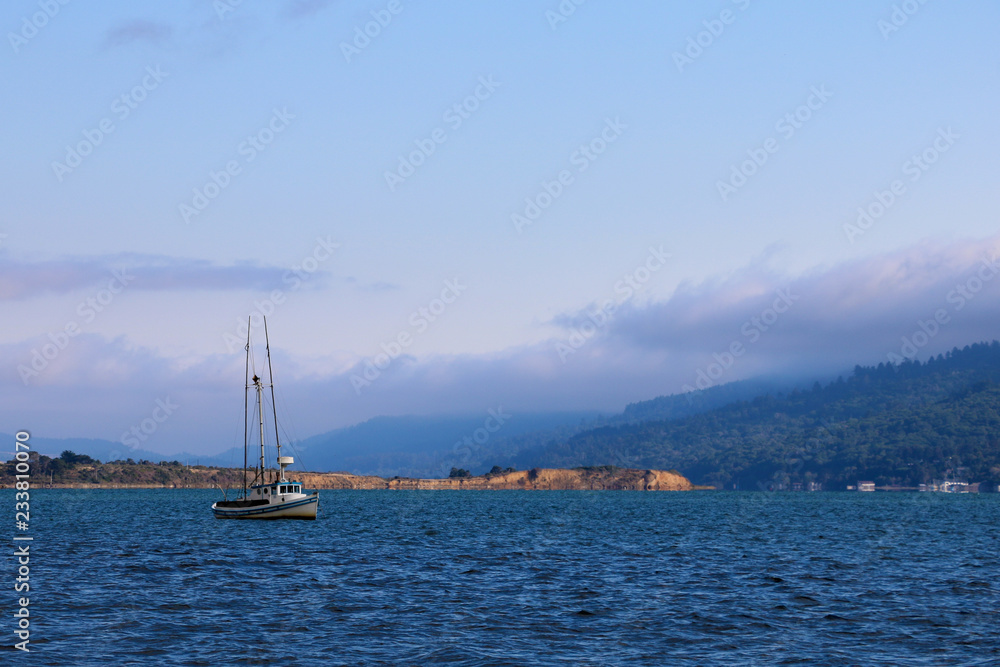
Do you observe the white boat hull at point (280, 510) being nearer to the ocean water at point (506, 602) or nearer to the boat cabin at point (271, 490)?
the boat cabin at point (271, 490)

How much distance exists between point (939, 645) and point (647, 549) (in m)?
39.6

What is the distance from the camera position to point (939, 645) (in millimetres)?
34938

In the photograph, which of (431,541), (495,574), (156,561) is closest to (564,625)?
(495,574)

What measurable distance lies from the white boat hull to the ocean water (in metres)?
27.4

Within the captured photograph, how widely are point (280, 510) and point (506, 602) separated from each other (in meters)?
69.4

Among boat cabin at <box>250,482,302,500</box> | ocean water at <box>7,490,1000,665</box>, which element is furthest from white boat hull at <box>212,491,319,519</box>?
ocean water at <box>7,490,1000,665</box>

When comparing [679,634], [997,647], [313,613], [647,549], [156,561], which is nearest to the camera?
[997,647]

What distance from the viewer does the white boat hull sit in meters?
108

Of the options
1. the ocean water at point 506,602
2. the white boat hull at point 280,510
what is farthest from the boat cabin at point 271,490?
the ocean water at point 506,602

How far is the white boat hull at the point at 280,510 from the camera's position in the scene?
4267 inches

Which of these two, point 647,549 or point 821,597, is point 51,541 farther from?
point 821,597

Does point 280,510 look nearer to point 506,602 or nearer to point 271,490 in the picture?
point 271,490

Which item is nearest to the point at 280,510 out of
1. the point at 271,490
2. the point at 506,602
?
the point at 271,490

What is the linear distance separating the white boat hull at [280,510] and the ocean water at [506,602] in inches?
1079
